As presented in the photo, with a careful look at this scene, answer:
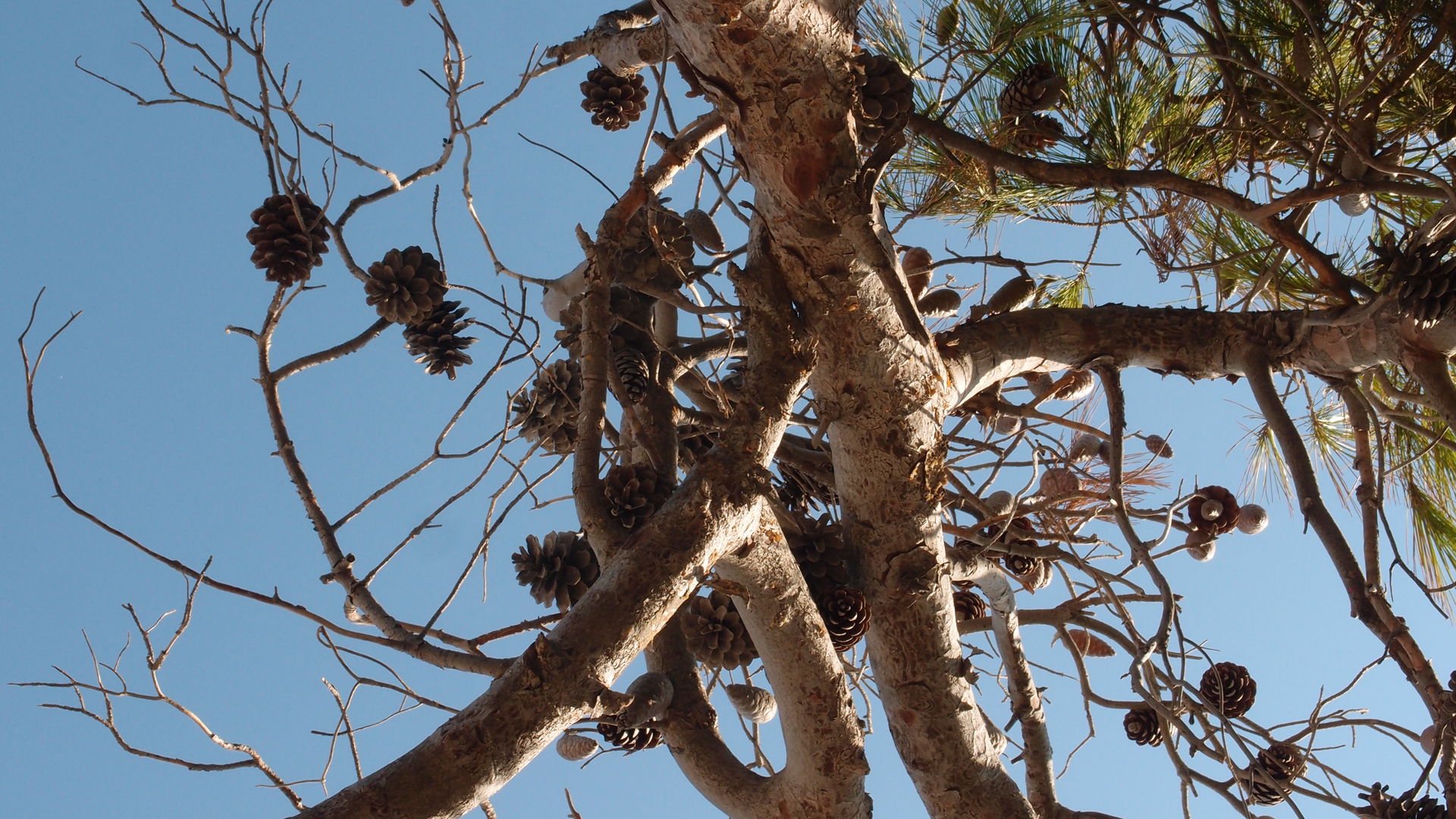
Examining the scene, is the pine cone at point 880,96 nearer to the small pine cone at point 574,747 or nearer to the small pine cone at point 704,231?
the small pine cone at point 704,231

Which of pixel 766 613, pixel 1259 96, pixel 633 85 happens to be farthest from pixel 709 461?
pixel 1259 96

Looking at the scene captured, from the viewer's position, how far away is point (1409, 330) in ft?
3.11

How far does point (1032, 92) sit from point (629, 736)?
1.12 meters

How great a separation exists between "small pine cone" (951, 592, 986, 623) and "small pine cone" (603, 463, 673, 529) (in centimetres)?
63

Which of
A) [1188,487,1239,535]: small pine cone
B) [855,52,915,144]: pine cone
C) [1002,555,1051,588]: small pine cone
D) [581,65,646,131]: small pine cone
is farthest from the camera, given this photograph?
[581,65,646,131]: small pine cone

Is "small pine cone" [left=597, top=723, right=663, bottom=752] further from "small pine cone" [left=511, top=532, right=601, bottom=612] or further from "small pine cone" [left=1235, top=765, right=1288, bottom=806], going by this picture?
"small pine cone" [left=1235, top=765, right=1288, bottom=806]

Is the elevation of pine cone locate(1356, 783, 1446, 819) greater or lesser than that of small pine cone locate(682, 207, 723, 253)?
lesser

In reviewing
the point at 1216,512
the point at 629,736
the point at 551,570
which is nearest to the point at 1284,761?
the point at 1216,512

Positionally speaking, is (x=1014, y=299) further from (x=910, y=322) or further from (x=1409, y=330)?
(x=1409, y=330)

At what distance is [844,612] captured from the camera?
0.97 meters

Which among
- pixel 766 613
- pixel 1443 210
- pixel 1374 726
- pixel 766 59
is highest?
pixel 766 59

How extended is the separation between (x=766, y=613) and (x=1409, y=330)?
758 mm

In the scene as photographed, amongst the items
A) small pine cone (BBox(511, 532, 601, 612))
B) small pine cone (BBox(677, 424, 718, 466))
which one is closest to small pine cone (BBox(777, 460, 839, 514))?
small pine cone (BBox(677, 424, 718, 466))

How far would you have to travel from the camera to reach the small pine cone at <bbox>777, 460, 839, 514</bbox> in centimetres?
133
